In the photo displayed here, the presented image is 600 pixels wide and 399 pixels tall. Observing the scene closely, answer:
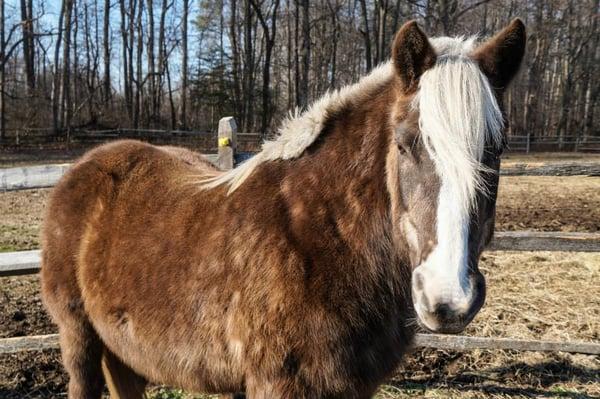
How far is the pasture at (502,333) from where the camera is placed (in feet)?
12.2

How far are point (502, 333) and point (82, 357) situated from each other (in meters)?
3.74

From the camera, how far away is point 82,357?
277cm

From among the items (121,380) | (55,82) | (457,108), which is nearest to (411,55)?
(457,108)

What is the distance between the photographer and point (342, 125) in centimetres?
219

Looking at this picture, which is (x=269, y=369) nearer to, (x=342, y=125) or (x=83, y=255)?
(x=342, y=125)

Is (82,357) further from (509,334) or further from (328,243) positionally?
(509,334)

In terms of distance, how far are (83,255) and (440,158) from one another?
6.91 ft

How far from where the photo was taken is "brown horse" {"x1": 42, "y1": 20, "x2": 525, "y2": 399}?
1706 mm

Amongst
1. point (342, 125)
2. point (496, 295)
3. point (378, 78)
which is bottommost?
point (496, 295)

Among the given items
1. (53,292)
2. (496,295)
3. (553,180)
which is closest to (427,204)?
(53,292)

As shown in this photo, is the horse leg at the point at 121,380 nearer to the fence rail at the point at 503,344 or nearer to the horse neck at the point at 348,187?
the fence rail at the point at 503,344

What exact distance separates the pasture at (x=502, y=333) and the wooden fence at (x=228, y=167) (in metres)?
0.31

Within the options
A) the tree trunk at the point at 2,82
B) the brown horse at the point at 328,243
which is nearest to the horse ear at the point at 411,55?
the brown horse at the point at 328,243

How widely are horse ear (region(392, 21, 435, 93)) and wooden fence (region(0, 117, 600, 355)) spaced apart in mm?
2016
